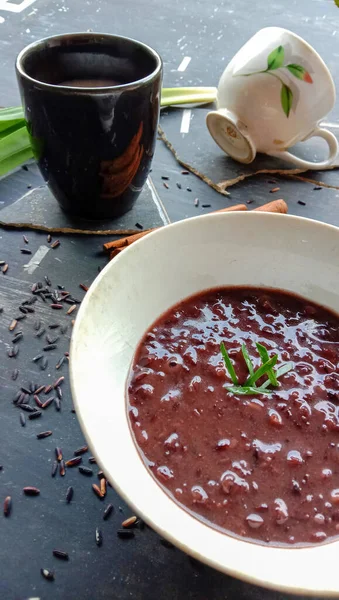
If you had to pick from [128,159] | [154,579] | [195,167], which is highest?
[128,159]

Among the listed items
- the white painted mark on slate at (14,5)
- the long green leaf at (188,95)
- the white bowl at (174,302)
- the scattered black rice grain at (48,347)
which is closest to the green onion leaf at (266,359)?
the white bowl at (174,302)

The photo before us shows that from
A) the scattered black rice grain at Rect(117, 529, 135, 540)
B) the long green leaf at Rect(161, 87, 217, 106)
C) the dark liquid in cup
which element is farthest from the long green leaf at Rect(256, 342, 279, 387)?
the long green leaf at Rect(161, 87, 217, 106)

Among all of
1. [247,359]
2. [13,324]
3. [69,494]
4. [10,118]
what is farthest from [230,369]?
[10,118]

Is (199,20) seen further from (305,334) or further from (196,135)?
(305,334)

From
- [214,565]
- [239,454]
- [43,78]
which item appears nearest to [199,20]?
[43,78]

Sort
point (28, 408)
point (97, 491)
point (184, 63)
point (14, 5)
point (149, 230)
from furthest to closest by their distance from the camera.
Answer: point (14, 5), point (184, 63), point (149, 230), point (28, 408), point (97, 491)

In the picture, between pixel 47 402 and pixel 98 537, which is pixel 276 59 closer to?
pixel 47 402
